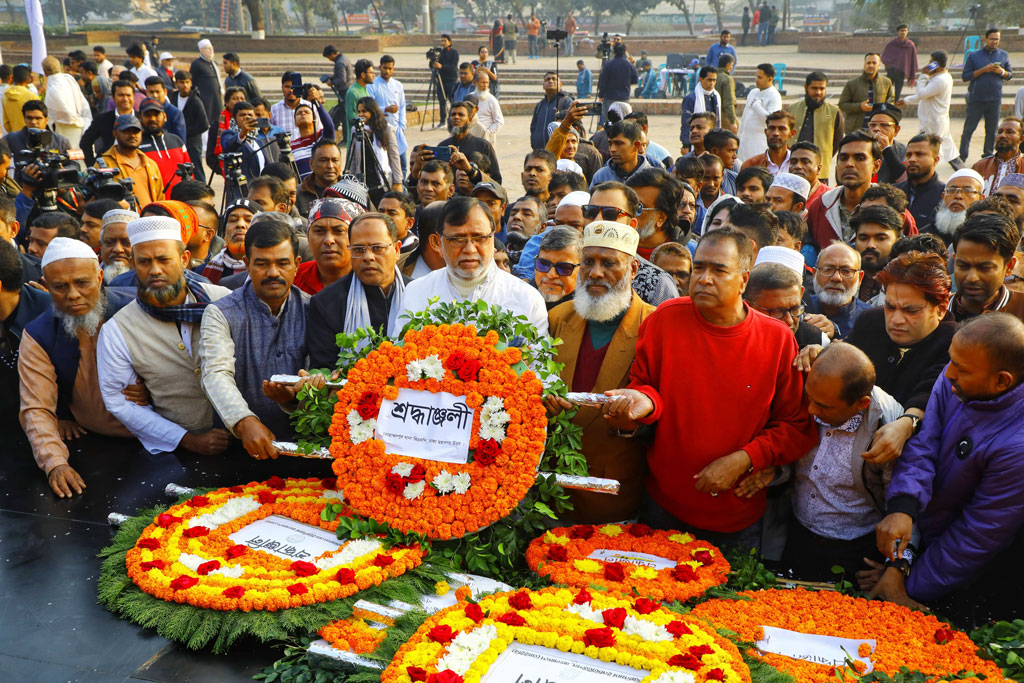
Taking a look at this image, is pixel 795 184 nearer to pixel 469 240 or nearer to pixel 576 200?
pixel 576 200

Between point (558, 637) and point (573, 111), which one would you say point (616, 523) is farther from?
point (573, 111)

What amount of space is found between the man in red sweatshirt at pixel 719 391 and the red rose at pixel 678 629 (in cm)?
69

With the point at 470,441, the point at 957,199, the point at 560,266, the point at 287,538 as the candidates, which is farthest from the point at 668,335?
the point at 957,199

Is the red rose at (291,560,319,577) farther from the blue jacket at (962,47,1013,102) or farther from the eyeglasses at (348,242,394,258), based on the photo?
the blue jacket at (962,47,1013,102)

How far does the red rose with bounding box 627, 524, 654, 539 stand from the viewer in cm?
392

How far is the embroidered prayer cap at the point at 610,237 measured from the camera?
4207mm

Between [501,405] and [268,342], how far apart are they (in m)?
1.49

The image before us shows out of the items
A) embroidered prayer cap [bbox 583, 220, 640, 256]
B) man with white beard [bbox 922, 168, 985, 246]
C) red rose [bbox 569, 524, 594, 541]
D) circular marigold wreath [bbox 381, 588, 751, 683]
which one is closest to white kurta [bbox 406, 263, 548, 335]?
embroidered prayer cap [bbox 583, 220, 640, 256]

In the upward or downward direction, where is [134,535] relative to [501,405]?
downward

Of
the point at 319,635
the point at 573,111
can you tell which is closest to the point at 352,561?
the point at 319,635

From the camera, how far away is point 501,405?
3.83 metres

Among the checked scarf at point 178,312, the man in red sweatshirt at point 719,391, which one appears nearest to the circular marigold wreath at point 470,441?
the man in red sweatshirt at point 719,391

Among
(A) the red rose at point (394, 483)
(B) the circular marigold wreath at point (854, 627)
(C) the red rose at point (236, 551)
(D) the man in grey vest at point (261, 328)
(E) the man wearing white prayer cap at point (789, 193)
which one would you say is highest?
(E) the man wearing white prayer cap at point (789, 193)

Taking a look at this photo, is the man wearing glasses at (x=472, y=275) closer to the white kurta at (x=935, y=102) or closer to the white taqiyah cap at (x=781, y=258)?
the white taqiyah cap at (x=781, y=258)
